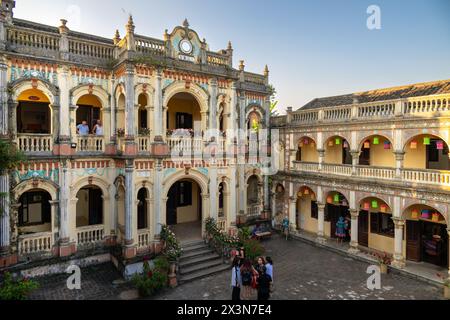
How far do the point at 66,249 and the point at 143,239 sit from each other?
11.8 ft

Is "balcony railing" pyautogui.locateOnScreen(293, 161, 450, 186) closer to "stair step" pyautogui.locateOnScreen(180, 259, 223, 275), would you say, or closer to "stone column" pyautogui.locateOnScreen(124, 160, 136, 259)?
"stair step" pyautogui.locateOnScreen(180, 259, 223, 275)

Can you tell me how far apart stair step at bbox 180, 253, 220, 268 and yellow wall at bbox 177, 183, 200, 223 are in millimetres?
5032

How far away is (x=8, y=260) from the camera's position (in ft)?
42.6

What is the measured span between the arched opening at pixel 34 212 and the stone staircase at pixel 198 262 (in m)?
7.28

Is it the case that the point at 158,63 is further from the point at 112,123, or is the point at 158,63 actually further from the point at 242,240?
the point at 242,240

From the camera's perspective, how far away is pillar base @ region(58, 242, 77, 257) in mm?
14219

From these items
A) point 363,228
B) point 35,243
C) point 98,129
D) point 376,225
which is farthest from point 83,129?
point 376,225

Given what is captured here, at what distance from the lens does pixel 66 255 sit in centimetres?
1436

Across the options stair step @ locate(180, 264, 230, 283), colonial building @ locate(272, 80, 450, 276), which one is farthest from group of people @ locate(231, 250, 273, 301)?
colonial building @ locate(272, 80, 450, 276)

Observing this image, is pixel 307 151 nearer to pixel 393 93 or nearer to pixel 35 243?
pixel 393 93

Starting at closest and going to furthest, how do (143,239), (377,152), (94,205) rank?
(143,239)
(94,205)
(377,152)

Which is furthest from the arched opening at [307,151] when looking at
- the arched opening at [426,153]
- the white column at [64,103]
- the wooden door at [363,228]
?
the white column at [64,103]

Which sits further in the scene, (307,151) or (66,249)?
(307,151)
